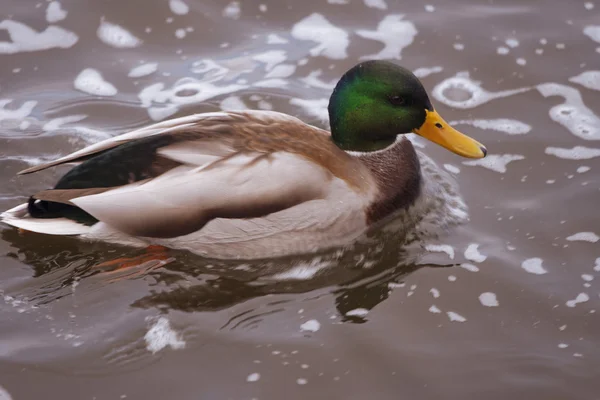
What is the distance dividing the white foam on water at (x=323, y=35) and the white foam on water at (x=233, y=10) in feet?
1.83

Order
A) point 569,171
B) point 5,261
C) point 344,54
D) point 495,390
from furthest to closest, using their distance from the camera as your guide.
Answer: point 344,54
point 569,171
point 5,261
point 495,390

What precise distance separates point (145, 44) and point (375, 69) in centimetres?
298

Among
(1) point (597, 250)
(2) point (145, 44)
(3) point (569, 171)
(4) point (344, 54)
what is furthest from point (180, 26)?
(1) point (597, 250)

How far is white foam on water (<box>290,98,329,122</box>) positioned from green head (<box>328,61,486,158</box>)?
121 centimetres

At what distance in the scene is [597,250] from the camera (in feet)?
17.6

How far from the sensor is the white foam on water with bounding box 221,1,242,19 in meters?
7.85

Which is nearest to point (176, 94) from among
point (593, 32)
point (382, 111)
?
point (382, 111)

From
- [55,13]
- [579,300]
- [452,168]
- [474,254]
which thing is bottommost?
[579,300]

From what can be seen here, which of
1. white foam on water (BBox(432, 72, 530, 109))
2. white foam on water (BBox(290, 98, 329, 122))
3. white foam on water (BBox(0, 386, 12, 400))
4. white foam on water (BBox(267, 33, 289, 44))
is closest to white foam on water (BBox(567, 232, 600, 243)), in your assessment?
white foam on water (BBox(432, 72, 530, 109))

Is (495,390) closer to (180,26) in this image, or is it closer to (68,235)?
(68,235)

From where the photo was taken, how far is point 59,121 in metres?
6.59

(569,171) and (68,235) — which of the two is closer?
(68,235)

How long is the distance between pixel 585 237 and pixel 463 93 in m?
1.93

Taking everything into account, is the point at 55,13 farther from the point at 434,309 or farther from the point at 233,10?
the point at 434,309
